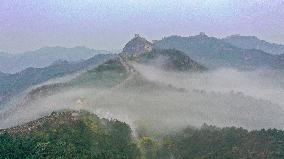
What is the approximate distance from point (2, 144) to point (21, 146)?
778 cm

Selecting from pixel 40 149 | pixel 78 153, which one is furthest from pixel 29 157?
pixel 78 153

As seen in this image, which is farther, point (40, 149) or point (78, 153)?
point (78, 153)

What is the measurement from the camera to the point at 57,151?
185 meters

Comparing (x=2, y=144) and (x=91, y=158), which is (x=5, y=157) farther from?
(x=91, y=158)

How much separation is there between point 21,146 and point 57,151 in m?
15.0

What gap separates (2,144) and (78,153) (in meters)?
30.8

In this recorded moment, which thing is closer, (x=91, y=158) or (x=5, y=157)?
(x=5, y=157)

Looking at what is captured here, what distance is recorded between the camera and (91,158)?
635 ft

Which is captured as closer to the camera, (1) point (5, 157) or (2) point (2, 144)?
(1) point (5, 157)

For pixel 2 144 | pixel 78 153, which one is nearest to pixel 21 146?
pixel 2 144

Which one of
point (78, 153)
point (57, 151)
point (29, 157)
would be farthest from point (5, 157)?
point (78, 153)

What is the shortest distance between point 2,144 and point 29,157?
18678 mm

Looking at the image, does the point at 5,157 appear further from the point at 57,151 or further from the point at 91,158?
the point at 91,158

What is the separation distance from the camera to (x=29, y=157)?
17538 cm
